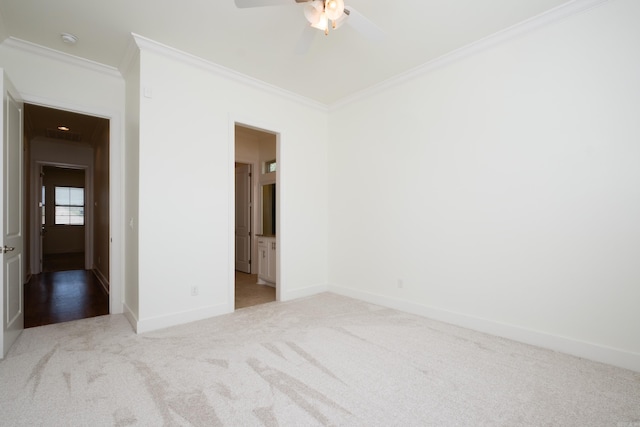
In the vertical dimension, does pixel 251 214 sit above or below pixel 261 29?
below

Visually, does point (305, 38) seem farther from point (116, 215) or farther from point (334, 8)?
point (116, 215)

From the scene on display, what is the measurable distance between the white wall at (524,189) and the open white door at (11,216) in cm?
384

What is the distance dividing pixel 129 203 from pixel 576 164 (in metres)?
4.62

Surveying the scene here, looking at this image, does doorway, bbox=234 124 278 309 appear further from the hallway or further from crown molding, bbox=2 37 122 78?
crown molding, bbox=2 37 122 78

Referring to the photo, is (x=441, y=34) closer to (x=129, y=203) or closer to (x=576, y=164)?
(x=576, y=164)

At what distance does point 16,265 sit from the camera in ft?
9.43

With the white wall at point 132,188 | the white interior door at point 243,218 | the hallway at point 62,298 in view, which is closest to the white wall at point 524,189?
the white wall at point 132,188

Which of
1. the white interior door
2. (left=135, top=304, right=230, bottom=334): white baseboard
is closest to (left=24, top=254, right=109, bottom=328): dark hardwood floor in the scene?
(left=135, top=304, right=230, bottom=334): white baseboard

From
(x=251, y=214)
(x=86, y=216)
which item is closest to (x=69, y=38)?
(x=251, y=214)

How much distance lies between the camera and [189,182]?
3.42 m

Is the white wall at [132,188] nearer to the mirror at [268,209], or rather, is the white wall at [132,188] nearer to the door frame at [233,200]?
the door frame at [233,200]

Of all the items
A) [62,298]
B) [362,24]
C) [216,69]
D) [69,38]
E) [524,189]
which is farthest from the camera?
[62,298]

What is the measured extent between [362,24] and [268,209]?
14.2 feet

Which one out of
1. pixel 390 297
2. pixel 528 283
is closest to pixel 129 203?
pixel 390 297
